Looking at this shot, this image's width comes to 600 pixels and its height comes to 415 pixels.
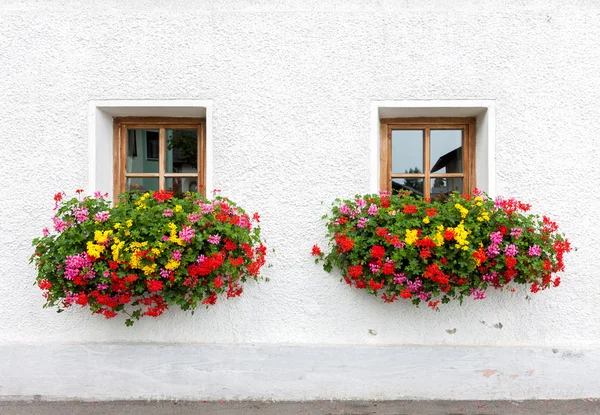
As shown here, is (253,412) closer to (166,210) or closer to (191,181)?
(166,210)

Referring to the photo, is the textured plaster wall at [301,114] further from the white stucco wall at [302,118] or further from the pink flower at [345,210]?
the pink flower at [345,210]

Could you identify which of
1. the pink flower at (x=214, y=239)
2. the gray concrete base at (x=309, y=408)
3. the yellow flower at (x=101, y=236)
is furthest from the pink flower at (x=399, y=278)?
the yellow flower at (x=101, y=236)

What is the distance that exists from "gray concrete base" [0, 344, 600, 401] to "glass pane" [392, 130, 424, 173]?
1.47 meters

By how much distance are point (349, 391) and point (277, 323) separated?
0.77 meters

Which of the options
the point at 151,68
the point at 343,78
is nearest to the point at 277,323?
the point at 343,78

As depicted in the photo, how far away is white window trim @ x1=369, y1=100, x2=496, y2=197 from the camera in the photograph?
12.1 ft

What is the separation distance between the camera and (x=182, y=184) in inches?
158

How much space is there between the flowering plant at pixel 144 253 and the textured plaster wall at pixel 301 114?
1.25 feet

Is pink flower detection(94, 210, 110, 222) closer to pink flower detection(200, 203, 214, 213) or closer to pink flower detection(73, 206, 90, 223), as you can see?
pink flower detection(73, 206, 90, 223)

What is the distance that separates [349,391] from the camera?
12.0 ft

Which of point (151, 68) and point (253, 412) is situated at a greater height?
point (151, 68)

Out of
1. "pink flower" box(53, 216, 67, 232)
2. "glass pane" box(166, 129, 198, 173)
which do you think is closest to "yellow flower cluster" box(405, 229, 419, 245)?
"glass pane" box(166, 129, 198, 173)

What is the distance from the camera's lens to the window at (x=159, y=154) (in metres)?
4.00

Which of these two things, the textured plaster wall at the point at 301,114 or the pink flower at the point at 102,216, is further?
the textured plaster wall at the point at 301,114
